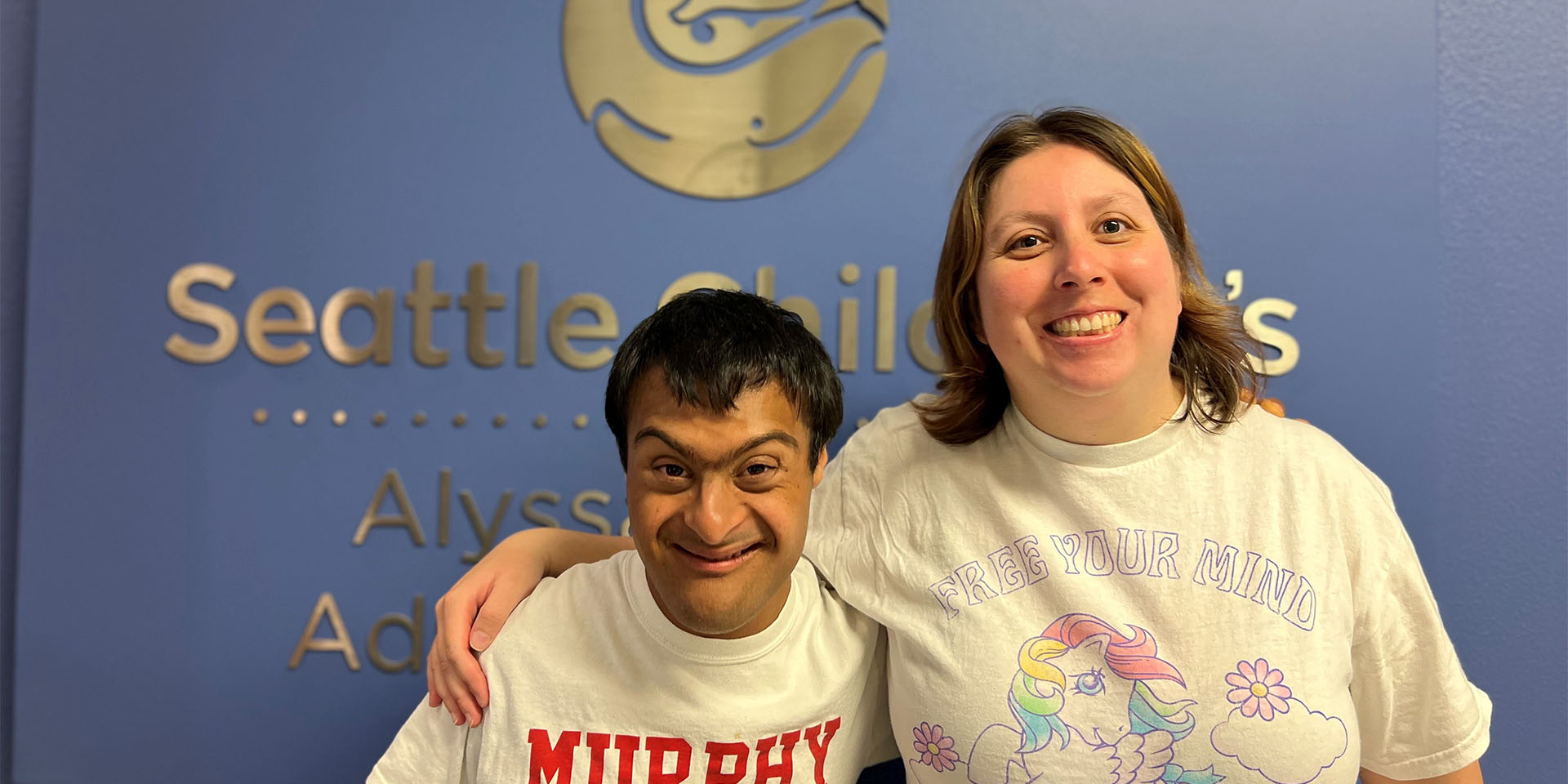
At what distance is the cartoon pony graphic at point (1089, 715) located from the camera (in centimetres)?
115

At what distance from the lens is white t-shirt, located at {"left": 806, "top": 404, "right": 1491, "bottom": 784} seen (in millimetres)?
1144

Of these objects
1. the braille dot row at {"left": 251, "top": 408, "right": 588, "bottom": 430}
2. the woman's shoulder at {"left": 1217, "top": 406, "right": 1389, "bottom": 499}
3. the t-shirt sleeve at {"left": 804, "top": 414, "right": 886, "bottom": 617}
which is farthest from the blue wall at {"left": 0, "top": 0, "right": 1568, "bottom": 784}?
the woman's shoulder at {"left": 1217, "top": 406, "right": 1389, "bottom": 499}

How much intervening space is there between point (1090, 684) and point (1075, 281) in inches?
20.2

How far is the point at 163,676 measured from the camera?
1640 mm

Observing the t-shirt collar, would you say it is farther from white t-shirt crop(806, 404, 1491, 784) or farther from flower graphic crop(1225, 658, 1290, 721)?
flower graphic crop(1225, 658, 1290, 721)

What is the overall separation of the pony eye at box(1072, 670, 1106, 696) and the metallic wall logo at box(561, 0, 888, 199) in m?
0.91

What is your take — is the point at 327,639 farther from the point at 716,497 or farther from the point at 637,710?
the point at 716,497

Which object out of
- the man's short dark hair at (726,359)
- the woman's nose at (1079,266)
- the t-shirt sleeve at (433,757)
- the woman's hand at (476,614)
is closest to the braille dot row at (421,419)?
the woman's hand at (476,614)

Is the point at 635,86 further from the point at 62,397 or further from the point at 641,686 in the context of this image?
the point at 62,397

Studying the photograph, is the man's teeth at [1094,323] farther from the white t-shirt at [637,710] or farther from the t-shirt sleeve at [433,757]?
the t-shirt sleeve at [433,757]

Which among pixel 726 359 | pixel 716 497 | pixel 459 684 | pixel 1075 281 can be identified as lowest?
pixel 459 684

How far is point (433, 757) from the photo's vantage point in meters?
1.23

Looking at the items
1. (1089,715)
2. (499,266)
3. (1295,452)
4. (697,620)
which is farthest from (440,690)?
(1295,452)

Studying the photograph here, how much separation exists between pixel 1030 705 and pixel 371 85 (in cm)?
149
